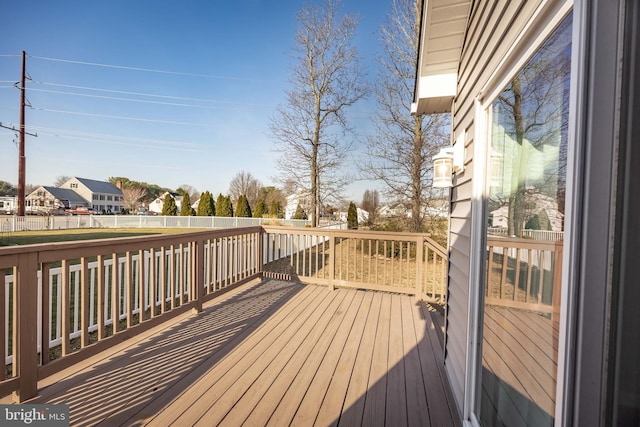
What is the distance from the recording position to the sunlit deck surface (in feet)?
5.68

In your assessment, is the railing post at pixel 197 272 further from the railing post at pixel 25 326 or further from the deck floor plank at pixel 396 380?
the deck floor plank at pixel 396 380

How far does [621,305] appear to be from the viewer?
22.9 inches

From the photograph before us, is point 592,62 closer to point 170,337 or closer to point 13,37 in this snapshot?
point 170,337

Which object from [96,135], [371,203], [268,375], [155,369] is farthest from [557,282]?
[96,135]

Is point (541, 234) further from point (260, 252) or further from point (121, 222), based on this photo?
point (121, 222)

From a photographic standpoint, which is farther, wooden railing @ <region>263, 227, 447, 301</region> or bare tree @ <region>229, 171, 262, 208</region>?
bare tree @ <region>229, 171, 262, 208</region>

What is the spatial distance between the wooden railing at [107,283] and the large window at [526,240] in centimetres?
242

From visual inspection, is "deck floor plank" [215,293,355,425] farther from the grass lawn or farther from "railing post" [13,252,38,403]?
the grass lawn

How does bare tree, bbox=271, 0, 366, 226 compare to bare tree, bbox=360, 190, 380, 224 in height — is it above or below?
above

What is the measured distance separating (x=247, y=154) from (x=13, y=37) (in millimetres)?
11016

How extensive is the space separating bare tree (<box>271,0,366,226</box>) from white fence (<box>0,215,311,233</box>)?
3615mm

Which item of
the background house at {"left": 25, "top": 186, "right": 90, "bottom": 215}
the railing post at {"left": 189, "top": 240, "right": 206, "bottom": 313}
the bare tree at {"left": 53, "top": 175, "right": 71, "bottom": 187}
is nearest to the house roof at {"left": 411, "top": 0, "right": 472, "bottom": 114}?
the railing post at {"left": 189, "top": 240, "right": 206, "bottom": 313}

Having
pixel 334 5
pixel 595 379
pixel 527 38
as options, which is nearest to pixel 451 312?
pixel 595 379

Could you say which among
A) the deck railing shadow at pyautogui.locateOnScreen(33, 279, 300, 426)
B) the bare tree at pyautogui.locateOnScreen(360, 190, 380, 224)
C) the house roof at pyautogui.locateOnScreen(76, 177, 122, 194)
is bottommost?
the deck railing shadow at pyautogui.locateOnScreen(33, 279, 300, 426)
